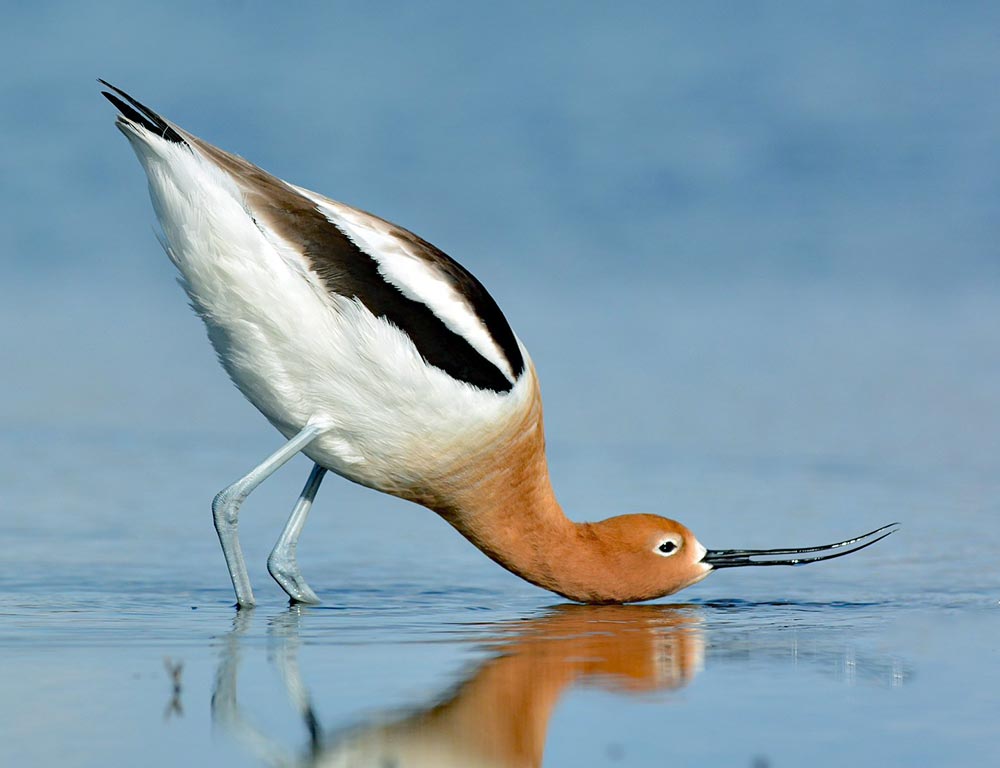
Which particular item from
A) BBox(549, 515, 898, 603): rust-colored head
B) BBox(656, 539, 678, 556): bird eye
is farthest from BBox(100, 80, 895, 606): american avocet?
BBox(656, 539, 678, 556): bird eye

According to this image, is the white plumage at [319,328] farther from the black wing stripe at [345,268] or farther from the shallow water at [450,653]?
the shallow water at [450,653]

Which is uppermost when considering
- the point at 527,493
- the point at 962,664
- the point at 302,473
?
the point at 302,473

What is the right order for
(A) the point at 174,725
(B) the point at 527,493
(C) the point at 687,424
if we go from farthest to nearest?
1. (C) the point at 687,424
2. (B) the point at 527,493
3. (A) the point at 174,725

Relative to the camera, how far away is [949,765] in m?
3.83

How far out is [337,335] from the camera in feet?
21.7

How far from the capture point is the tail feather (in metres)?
6.69

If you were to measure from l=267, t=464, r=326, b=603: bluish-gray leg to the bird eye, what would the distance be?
5.06 ft

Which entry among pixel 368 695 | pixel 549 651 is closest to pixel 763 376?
pixel 549 651

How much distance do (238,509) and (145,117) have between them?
167cm

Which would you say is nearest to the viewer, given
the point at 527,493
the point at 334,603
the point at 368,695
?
the point at 368,695

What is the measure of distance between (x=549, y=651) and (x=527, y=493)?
5.91 feet

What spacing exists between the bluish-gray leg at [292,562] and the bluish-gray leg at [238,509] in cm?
15

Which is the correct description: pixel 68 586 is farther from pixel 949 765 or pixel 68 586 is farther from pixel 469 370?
pixel 949 765

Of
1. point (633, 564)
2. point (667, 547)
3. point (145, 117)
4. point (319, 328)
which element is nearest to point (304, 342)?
point (319, 328)
